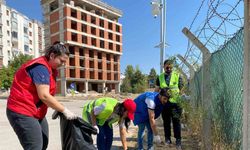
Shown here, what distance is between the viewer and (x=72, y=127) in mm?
3424

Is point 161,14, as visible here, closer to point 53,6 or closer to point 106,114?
point 106,114

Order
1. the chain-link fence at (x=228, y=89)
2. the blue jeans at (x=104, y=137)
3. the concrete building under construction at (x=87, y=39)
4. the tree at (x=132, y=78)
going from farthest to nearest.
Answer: the tree at (x=132, y=78) < the concrete building under construction at (x=87, y=39) < the blue jeans at (x=104, y=137) < the chain-link fence at (x=228, y=89)

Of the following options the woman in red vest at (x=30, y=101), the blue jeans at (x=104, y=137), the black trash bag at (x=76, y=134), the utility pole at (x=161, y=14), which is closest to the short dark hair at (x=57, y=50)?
the woman in red vest at (x=30, y=101)

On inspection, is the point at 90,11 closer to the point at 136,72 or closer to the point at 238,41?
the point at 136,72

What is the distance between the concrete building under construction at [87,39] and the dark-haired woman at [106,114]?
4554cm

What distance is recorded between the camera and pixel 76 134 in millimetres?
3402

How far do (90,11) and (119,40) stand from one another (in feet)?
30.7

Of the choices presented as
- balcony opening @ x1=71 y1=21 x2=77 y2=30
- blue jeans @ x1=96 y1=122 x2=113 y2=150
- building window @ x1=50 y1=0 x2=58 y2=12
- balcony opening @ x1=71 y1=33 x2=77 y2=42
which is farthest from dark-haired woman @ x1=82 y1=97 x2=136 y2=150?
building window @ x1=50 y1=0 x2=58 y2=12

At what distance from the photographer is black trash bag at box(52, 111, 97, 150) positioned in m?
3.40

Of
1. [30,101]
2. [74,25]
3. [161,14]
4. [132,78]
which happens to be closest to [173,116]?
[30,101]

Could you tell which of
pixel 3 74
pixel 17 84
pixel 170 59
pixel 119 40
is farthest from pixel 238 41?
pixel 119 40

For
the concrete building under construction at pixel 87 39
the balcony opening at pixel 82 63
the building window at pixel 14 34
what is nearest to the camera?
the concrete building under construction at pixel 87 39

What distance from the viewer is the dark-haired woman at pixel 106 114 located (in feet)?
14.2

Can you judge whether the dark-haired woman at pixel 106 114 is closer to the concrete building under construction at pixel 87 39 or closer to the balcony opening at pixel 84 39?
the concrete building under construction at pixel 87 39
